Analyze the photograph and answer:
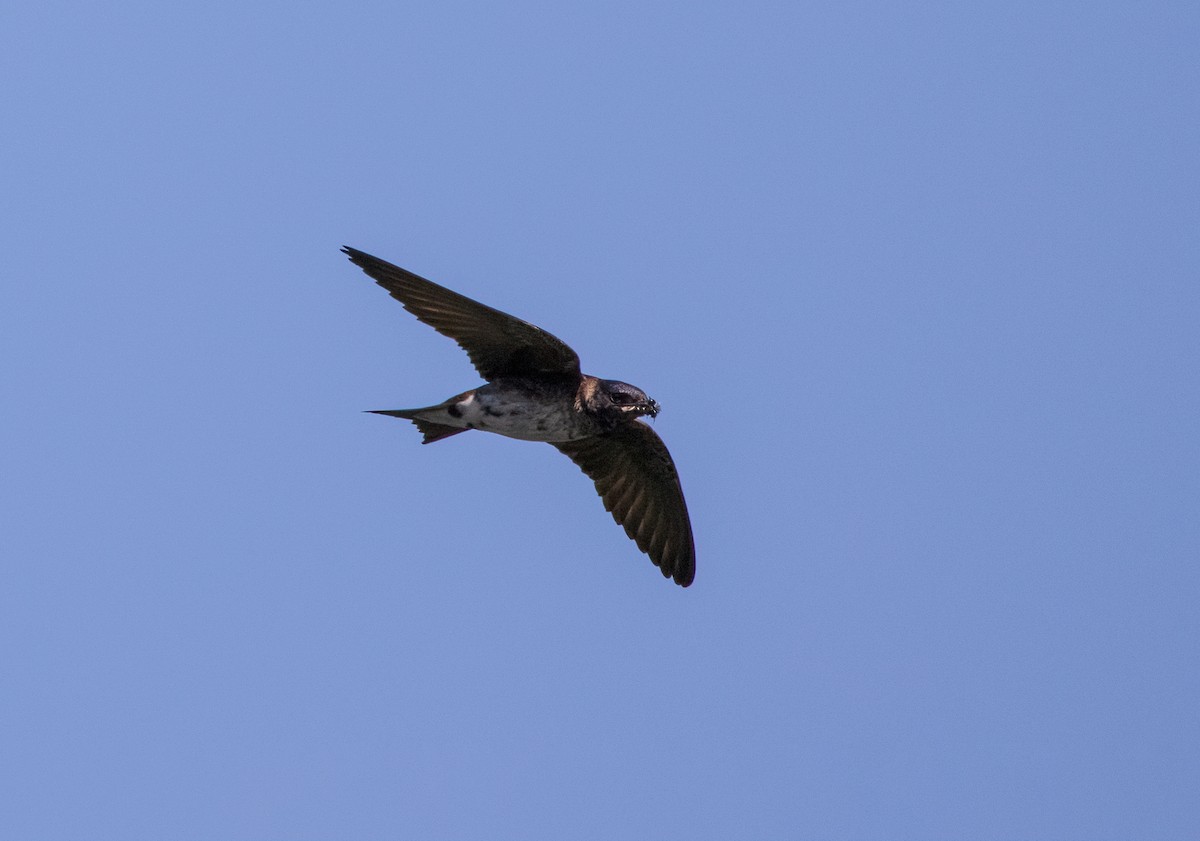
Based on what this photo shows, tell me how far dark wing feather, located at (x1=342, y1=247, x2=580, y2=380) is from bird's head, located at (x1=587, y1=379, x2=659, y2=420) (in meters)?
0.20

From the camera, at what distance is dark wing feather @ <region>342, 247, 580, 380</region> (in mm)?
12117

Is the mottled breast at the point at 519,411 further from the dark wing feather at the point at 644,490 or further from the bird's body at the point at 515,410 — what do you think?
the dark wing feather at the point at 644,490

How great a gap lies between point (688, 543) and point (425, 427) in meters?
2.54

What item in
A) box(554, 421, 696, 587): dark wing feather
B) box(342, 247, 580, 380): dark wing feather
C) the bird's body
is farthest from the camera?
box(554, 421, 696, 587): dark wing feather

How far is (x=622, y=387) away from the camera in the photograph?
1271cm

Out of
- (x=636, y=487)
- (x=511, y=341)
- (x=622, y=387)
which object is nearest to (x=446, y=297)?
(x=511, y=341)

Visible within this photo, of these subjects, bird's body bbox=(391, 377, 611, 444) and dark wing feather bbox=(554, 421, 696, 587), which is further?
dark wing feather bbox=(554, 421, 696, 587)

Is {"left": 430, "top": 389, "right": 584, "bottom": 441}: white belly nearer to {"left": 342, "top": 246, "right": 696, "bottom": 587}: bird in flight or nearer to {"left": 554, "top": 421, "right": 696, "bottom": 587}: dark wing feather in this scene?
{"left": 342, "top": 246, "right": 696, "bottom": 587}: bird in flight

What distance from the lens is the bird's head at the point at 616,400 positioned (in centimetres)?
1270

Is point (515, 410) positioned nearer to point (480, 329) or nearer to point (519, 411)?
point (519, 411)

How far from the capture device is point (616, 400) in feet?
41.7

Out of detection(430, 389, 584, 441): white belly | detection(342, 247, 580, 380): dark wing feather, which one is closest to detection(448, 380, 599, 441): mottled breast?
detection(430, 389, 584, 441): white belly

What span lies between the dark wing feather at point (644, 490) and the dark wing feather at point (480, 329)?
107 cm

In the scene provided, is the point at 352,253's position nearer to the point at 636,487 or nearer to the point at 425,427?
the point at 425,427
